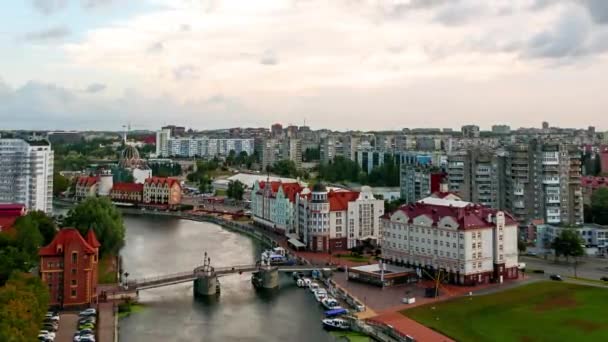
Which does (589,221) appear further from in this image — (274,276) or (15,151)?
(15,151)

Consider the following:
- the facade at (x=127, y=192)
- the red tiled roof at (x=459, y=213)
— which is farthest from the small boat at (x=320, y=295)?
the facade at (x=127, y=192)

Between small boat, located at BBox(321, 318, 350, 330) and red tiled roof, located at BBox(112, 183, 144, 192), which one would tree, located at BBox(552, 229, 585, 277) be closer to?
small boat, located at BBox(321, 318, 350, 330)

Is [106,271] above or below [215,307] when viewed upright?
above

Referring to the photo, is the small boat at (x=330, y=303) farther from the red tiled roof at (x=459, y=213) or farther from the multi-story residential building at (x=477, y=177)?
the multi-story residential building at (x=477, y=177)

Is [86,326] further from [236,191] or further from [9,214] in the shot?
[236,191]

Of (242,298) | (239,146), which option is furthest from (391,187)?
(239,146)

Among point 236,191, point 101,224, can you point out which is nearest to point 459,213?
point 101,224
